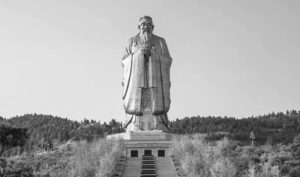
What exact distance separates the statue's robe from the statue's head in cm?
59

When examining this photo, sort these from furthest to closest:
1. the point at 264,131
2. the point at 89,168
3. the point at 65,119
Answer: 1. the point at 65,119
2. the point at 264,131
3. the point at 89,168

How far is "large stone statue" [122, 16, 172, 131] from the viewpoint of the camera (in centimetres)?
2720

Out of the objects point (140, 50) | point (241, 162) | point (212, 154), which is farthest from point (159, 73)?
point (212, 154)

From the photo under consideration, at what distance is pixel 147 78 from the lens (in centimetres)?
2775

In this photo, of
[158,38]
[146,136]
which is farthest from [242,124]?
[146,136]

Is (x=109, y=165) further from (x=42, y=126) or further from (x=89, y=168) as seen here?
(x=42, y=126)

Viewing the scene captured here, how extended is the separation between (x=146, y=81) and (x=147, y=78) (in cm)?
20

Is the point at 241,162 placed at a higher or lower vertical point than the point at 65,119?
lower

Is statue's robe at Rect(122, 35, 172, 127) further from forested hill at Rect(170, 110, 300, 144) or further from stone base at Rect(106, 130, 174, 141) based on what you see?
forested hill at Rect(170, 110, 300, 144)

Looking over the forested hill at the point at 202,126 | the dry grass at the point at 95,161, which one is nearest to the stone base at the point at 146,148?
the dry grass at the point at 95,161

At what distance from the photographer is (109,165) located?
16.7 m

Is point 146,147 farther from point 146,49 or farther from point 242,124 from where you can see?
point 242,124

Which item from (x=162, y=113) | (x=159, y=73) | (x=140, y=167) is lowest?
(x=140, y=167)

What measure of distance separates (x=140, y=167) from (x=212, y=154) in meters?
3.07
